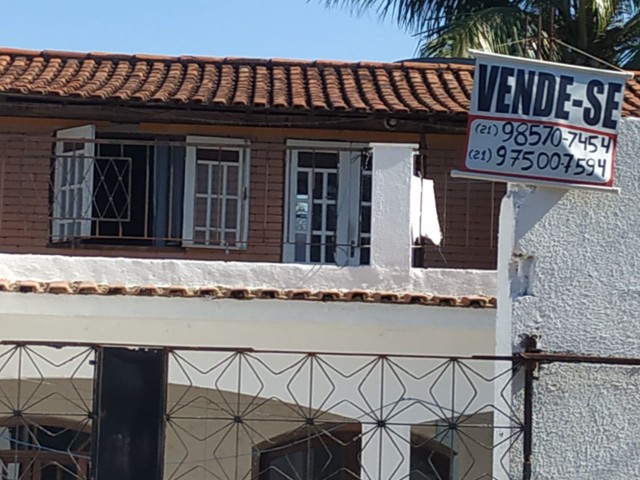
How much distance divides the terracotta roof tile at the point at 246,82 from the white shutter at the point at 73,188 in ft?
2.10

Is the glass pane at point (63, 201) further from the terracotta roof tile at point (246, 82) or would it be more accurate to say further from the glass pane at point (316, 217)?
the glass pane at point (316, 217)

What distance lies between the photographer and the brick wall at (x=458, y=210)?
10812 millimetres

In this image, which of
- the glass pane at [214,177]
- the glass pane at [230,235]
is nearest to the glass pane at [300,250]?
the glass pane at [230,235]

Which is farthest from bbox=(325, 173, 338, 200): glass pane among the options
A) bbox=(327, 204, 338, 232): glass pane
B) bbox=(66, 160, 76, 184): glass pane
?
bbox=(66, 160, 76, 184): glass pane

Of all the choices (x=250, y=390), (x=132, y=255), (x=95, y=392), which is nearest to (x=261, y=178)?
(x=132, y=255)

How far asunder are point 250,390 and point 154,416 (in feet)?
6.94

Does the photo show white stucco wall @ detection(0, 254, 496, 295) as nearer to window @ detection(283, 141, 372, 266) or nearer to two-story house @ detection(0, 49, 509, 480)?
two-story house @ detection(0, 49, 509, 480)

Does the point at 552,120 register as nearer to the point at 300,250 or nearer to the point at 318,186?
the point at 318,186

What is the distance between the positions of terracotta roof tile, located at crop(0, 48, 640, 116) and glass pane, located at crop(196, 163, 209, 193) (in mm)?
855

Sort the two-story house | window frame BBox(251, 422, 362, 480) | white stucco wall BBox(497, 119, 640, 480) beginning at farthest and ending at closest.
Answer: window frame BBox(251, 422, 362, 480), the two-story house, white stucco wall BBox(497, 119, 640, 480)

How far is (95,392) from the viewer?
5.22m

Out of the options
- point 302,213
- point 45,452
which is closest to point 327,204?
point 302,213

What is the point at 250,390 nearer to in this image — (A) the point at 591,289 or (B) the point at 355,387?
(B) the point at 355,387

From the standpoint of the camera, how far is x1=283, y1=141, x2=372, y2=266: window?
34.9 ft
